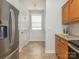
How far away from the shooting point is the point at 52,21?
6.12 meters

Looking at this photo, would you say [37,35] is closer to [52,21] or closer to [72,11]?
[52,21]

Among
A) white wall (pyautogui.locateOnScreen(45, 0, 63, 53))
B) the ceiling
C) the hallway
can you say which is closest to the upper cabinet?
white wall (pyautogui.locateOnScreen(45, 0, 63, 53))

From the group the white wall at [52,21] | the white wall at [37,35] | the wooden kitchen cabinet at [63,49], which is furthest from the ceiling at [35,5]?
the wooden kitchen cabinet at [63,49]

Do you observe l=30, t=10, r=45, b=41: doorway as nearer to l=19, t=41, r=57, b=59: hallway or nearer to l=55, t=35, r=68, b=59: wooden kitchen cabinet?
A: l=19, t=41, r=57, b=59: hallway

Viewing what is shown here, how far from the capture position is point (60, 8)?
19.9 ft

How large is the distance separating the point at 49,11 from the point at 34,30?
457 cm

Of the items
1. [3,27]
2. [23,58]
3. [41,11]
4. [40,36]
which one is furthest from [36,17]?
[3,27]

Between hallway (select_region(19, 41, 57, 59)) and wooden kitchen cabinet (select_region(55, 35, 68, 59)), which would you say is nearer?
wooden kitchen cabinet (select_region(55, 35, 68, 59))

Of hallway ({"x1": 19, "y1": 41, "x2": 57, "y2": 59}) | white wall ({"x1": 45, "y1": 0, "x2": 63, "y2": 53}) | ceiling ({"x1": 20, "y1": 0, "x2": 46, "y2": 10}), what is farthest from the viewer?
ceiling ({"x1": 20, "y1": 0, "x2": 46, "y2": 10})

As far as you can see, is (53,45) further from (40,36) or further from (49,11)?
(40,36)

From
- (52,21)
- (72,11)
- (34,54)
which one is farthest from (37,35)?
(72,11)

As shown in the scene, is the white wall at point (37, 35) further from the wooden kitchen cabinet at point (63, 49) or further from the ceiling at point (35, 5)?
the wooden kitchen cabinet at point (63, 49)

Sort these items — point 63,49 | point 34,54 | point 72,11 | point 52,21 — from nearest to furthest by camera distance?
point 63,49
point 72,11
point 34,54
point 52,21

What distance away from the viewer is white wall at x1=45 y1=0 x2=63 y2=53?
608 centimetres
